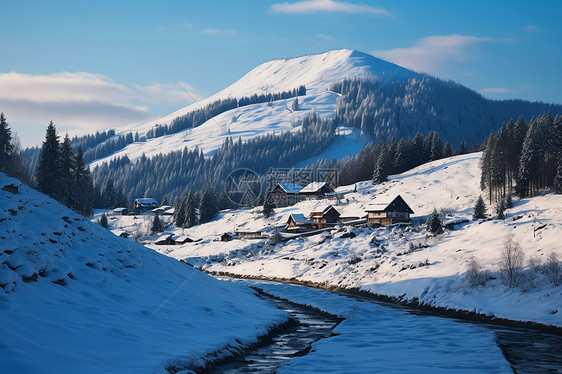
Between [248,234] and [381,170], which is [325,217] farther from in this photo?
[381,170]

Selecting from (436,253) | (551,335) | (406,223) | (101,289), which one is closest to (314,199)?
(406,223)

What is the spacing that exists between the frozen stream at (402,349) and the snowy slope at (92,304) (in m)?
2.16

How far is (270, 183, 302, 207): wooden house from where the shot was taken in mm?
117688

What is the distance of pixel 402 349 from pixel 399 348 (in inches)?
9.2

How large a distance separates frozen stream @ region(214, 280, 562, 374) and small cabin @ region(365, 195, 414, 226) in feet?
160

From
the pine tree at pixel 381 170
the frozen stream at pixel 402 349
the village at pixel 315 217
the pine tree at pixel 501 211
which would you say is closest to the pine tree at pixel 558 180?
the pine tree at pixel 501 211

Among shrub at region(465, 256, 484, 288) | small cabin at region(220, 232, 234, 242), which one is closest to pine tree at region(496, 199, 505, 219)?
shrub at region(465, 256, 484, 288)

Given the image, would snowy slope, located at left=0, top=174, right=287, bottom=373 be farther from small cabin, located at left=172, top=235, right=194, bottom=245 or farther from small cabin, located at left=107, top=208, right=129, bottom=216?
small cabin, located at left=107, top=208, right=129, bottom=216

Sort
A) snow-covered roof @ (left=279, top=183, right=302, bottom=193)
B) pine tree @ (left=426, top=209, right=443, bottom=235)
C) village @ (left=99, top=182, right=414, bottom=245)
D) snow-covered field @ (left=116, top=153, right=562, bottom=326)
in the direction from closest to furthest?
1. snow-covered field @ (left=116, top=153, right=562, bottom=326)
2. pine tree @ (left=426, top=209, right=443, bottom=235)
3. village @ (left=99, top=182, right=414, bottom=245)
4. snow-covered roof @ (left=279, top=183, right=302, bottom=193)

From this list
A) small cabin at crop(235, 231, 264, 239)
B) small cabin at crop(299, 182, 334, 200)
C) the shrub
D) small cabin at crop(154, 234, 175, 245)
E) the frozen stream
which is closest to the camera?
the frozen stream

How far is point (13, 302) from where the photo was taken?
1356 cm

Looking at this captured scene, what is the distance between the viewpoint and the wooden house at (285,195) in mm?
117688

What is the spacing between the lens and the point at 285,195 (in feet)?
390

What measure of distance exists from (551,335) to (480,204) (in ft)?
132
